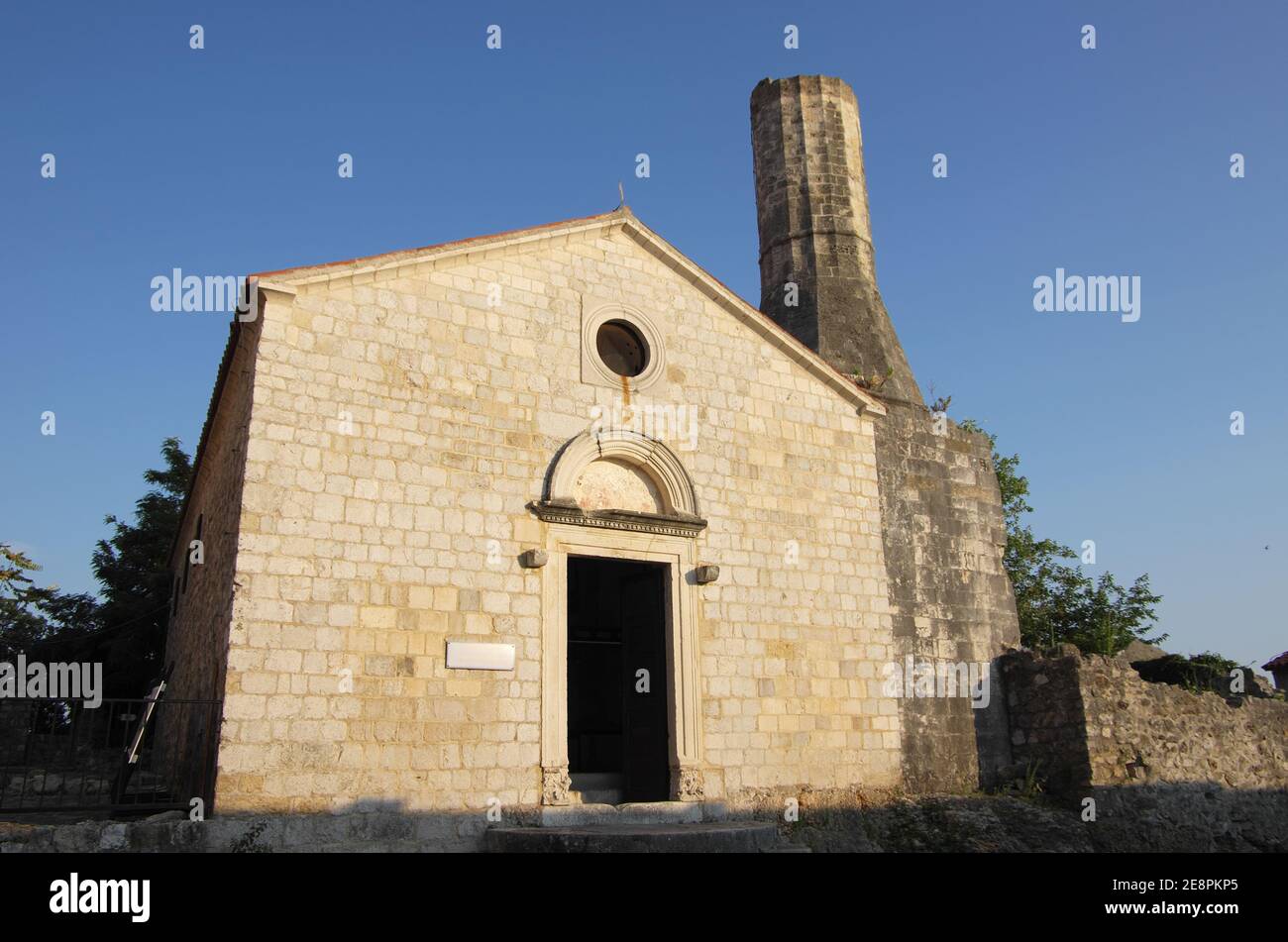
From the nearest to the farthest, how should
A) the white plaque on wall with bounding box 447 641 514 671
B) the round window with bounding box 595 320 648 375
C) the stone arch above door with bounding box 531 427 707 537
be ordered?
the white plaque on wall with bounding box 447 641 514 671 → the stone arch above door with bounding box 531 427 707 537 → the round window with bounding box 595 320 648 375

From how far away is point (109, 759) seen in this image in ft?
50.4

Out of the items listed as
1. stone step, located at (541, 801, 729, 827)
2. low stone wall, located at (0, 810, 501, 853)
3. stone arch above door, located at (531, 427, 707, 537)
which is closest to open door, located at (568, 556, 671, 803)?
stone step, located at (541, 801, 729, 827)

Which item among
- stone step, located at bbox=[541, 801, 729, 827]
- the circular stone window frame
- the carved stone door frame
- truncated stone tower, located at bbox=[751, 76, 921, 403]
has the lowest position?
stone step, located at bbox=[541, 801, 729, 827]

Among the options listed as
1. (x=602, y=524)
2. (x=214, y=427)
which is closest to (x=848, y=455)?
(x=602, y=524)

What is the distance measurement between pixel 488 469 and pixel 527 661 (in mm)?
2109

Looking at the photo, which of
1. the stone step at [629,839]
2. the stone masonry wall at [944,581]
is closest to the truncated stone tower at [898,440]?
the stone masonry wall at [944,581]

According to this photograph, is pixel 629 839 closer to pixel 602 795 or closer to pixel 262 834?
pixel 262 834

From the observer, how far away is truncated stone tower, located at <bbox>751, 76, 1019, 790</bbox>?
13047 millimetres

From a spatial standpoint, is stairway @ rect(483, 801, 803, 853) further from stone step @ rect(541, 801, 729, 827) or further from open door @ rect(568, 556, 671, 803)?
open door @ rect(568, 556, 671, 803)

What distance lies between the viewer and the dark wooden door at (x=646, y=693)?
36.8ft

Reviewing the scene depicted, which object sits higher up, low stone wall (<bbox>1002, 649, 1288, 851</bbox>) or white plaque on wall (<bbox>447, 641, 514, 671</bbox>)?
white plaque on wall (<bbox>447, 641, 514, 671</bbox>)

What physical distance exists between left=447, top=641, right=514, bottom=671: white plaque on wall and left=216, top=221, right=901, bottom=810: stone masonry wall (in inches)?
4.7
